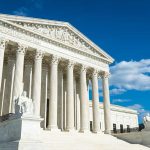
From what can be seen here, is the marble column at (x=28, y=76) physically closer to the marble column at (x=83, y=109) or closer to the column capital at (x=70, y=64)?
the column capital at (x=70, y=64)

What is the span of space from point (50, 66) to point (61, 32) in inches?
229

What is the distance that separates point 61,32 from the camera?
127ft

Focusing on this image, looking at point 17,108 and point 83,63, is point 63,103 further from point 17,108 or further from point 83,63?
point 17,108

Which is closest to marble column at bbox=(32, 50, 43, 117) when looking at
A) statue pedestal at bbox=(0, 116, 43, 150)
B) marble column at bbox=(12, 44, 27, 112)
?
marble column at bbox=(12, 44, 27, 112)

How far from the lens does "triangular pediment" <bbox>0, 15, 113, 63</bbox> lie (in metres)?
33.8

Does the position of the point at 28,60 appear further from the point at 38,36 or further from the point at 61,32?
the point at 61,32

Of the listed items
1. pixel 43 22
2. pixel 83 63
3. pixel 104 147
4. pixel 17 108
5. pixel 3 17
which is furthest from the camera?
pixel 83 63

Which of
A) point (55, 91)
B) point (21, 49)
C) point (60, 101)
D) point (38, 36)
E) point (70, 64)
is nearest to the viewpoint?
point (21, 49)

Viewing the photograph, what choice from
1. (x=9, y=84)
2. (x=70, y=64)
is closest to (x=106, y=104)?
(x=70, y=64)

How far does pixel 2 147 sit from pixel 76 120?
23588 mm

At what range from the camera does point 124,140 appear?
119ft

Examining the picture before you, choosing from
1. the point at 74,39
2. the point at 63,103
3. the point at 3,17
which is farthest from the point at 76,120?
the point at 3,17

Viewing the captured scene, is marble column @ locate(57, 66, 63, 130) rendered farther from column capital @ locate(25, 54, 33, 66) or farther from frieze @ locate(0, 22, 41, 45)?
frieze @ locate(0, 22, 41, 45)

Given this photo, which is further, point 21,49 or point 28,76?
point 28,76
